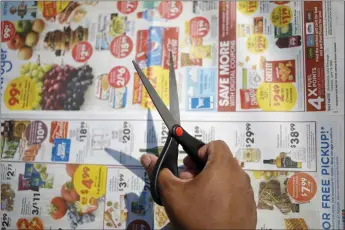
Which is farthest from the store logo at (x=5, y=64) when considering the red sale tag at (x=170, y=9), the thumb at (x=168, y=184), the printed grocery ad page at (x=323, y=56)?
the printed grocery ad page at (x=323, y=56)

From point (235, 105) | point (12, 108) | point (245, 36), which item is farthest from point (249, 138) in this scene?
point (12, 108)

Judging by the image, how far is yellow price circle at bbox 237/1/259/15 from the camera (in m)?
0.63

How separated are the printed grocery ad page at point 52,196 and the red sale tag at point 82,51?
0.68ft

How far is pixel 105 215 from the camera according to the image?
0.61m

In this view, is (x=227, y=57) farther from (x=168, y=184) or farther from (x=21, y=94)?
(x=21, y=94)

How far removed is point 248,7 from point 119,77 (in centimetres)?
27

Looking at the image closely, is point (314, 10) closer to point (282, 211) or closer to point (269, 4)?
point (269, 4)

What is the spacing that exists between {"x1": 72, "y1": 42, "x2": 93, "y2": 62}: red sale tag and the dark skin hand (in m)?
0.34

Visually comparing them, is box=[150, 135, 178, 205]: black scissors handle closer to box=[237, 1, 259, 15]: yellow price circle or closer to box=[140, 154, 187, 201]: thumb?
box=[140, 154, 187, 201]: thumb

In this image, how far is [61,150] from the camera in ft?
2.10

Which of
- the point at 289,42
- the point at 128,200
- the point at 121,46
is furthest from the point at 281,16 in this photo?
the point at 128,200

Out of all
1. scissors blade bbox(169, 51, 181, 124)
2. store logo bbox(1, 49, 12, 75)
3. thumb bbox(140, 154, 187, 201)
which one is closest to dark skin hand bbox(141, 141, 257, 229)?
thumb bbox(140, 154, 187, 201)

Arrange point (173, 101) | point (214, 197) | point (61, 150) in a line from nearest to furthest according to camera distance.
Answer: point (214, 197), point (173, 101), point (61, 150)

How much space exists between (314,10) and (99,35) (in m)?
0.40
